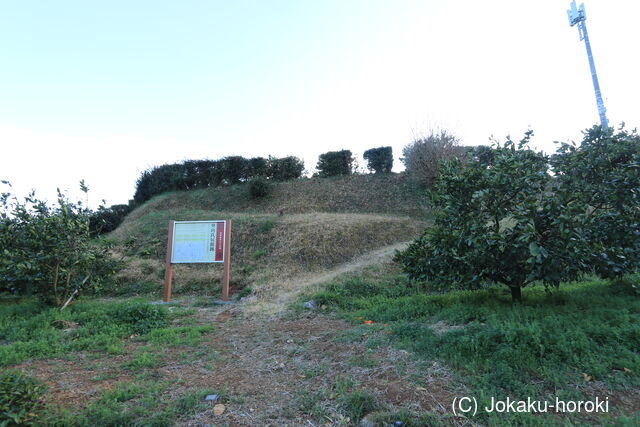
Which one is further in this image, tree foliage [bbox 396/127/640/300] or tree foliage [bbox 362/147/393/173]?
tree foliage [bbox 362/147/393/173]

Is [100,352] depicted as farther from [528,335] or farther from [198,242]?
[528,335]

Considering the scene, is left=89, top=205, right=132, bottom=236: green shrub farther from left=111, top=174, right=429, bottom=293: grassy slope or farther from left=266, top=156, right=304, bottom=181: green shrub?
left=266, top=156, right=304, bottom=181: green shrub

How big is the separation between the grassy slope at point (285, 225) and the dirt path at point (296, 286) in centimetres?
52

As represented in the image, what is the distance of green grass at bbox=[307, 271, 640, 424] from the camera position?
292 cm

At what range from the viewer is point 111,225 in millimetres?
18766

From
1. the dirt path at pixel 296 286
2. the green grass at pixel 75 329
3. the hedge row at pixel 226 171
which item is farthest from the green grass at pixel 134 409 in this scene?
the hedge row at pixel 226 171

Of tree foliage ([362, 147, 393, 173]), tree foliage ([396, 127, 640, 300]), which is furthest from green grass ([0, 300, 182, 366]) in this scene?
tree foliage ([362, 147, 393, 173])

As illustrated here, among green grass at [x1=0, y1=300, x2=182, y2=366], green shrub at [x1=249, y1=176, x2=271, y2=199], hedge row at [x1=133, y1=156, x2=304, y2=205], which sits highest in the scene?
hedge row at [x1=133, y1=156, x2=304, y2=205]

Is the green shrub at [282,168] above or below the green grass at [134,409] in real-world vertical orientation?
above

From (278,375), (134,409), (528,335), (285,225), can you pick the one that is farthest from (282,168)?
(134,409)

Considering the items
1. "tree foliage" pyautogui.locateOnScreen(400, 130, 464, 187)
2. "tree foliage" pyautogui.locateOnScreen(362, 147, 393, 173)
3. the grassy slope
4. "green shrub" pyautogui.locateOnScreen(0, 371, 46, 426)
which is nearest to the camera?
"green shrub" pyautogui.locateOnScreen(0, 371, 46, 426)

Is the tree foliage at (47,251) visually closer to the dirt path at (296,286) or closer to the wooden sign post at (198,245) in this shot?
the wooden sign post at (198,245)

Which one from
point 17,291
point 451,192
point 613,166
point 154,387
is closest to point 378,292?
point 451,192

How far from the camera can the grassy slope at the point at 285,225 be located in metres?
10.1
